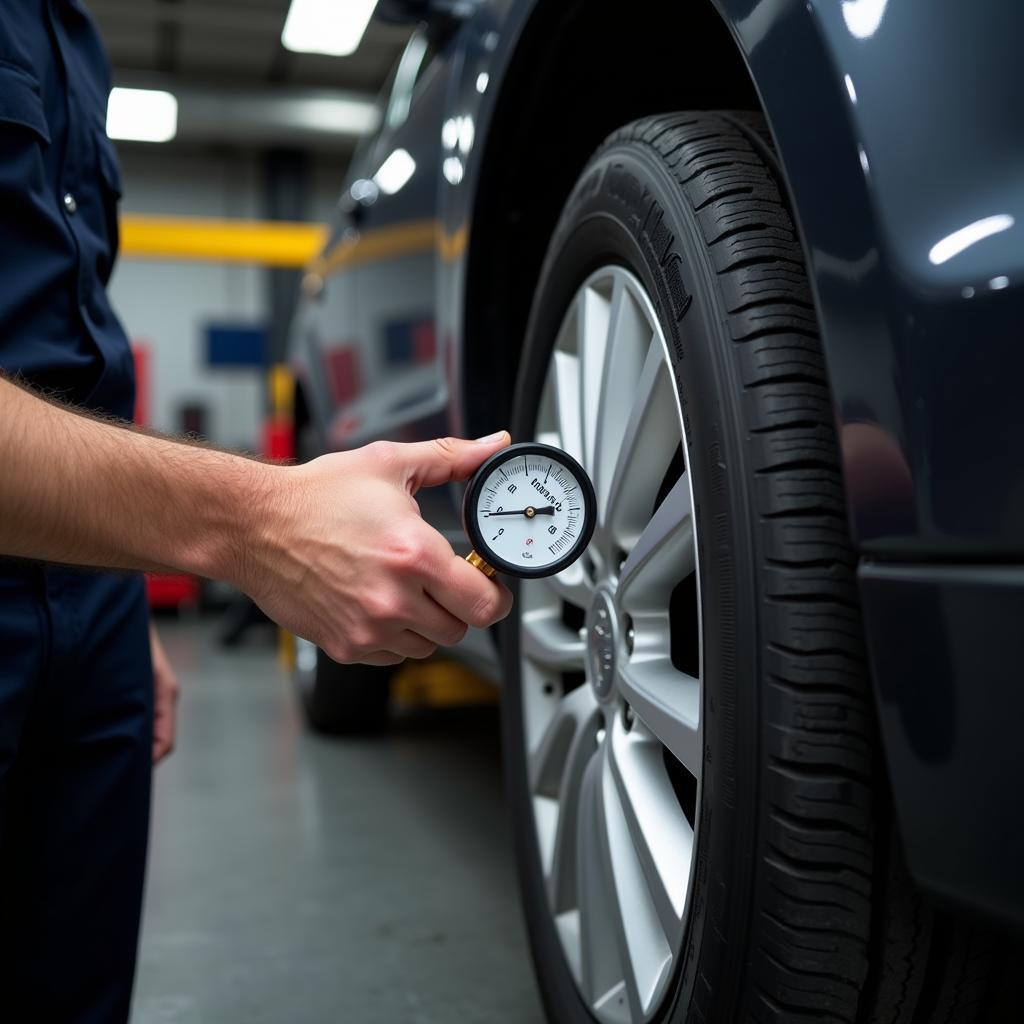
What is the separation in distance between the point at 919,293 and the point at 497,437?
1.08ft

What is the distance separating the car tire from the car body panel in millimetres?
2213

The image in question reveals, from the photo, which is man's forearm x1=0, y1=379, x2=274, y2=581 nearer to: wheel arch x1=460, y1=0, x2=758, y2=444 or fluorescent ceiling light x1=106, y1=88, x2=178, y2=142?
wheel arch x1=460, y1=0, x2=758, y2=444

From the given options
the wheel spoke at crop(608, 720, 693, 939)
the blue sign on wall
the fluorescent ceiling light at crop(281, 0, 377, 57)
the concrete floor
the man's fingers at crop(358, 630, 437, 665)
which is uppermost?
the fluorescent ceiling light at crop(281, 0, 377, 57)

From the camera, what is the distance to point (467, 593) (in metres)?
0.78

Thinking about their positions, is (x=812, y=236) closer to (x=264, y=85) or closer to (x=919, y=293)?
(x=919, y=293)

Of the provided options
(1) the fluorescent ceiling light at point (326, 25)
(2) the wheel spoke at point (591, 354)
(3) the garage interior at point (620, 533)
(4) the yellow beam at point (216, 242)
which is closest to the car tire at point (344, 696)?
(3) the garage interior at point (620, 533)

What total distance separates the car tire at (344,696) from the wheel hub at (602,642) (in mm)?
1765

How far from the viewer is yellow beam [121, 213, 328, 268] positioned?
771 cm

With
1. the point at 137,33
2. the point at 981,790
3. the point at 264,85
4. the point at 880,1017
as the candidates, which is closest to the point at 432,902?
the point at 880,1017

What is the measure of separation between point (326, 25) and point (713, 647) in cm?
843

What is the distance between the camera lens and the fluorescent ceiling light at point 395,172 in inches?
77.2

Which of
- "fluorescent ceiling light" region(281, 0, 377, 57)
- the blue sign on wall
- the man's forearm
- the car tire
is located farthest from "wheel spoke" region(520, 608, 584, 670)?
the blue sign on wall

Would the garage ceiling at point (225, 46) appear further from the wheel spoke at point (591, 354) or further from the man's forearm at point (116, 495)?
the man's forearm at point (116, 495)

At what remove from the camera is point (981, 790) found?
0.64 meters
